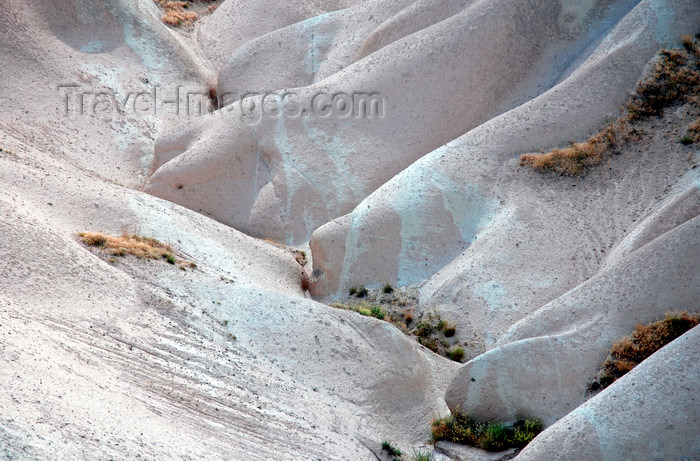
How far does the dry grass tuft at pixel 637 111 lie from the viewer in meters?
15.4

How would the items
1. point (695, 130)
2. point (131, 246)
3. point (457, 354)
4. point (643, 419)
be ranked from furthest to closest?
point (695, 130) < point (457, 354) < point (131, 246) < point (643, 419)

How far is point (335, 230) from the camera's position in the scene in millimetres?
15914

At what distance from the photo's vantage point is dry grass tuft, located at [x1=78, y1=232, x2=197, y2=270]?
1300 centimetres

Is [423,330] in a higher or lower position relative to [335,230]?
lower

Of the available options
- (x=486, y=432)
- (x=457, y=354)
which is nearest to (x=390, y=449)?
(x=486, y=432)

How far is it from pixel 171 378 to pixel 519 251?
7.33 metres

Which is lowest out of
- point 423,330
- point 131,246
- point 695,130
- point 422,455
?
point 422,455

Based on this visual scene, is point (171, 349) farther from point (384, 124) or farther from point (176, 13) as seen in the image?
point (176, 13)

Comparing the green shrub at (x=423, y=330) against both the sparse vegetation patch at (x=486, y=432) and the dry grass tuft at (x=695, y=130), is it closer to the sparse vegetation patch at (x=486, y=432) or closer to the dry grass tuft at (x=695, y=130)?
the sparse vegetation patch at (x=486, y=432)

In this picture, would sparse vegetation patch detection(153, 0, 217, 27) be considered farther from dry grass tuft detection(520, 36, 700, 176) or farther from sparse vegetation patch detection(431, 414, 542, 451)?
sparse vegetation patch detection(431, 414, 542, 451)

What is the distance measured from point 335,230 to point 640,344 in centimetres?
704

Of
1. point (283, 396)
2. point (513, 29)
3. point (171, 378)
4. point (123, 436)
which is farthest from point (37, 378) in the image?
point (513, 29)

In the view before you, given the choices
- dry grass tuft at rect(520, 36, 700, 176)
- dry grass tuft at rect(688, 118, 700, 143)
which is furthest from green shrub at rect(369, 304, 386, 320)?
dry grass tuft at rect(688, 118, 700, 143)

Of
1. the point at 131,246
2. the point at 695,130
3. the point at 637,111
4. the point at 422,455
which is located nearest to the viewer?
the point at 422,455
